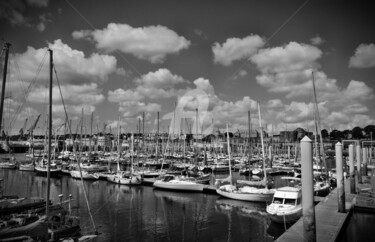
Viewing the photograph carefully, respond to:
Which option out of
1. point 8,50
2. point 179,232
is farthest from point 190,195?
point 8,50

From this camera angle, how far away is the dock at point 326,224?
50.0 feet

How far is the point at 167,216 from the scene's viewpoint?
27.1 m

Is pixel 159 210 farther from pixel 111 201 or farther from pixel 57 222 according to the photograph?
pixel 57 222

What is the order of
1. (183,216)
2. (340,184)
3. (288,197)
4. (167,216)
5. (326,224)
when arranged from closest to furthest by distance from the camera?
(326,224), (340,184), (288,197), (167,216), (183,216)

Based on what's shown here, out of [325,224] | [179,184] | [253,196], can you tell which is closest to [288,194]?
[325,224]

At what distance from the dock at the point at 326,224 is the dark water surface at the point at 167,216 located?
380 centimetres

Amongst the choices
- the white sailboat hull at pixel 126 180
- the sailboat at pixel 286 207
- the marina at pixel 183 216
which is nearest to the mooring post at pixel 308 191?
the marina at pixel 183 216

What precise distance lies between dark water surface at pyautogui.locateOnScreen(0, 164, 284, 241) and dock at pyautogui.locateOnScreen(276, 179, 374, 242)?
380 cm

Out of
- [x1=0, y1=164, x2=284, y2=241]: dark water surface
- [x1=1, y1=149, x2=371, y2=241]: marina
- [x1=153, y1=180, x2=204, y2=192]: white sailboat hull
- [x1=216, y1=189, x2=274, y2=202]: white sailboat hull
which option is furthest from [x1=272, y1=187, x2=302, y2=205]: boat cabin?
[x1=153, y1=180, x2=204, y2=192]: white sailboat hull

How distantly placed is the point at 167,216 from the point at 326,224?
48.4 ft

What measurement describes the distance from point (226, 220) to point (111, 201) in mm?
15749

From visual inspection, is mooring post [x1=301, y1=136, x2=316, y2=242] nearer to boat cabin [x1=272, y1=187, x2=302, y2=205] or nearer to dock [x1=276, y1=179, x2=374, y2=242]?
dock [x1=276, y1=179, x2=374, y2=242]

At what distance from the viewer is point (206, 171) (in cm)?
6500

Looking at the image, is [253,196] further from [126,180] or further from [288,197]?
[126,180]
